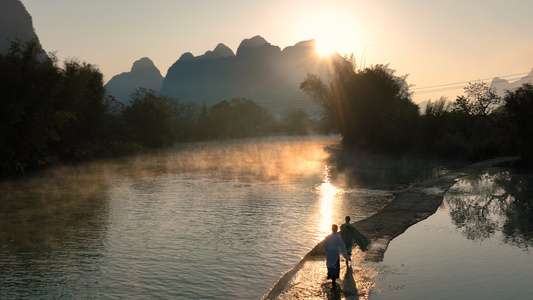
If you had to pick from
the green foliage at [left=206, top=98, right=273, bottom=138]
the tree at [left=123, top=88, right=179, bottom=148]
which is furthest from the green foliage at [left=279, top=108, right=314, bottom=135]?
the tree at [left=123, top=88, right=179, bottom=148]

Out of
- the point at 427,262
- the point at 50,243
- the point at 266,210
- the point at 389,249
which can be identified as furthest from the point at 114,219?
the point at 427,262

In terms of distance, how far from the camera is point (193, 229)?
19.2 meters

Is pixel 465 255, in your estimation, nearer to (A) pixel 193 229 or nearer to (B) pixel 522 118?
(A) pixel 193 229

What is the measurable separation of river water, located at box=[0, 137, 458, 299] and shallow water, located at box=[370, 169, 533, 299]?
3313 mm

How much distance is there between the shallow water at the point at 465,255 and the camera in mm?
10930

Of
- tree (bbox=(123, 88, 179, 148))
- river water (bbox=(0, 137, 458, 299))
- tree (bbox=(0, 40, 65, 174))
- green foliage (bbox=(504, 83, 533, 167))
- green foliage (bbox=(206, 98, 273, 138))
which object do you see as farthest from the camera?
green foliage (bbox=(206, 98, 273, 138))

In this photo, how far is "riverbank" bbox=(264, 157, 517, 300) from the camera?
10883mm

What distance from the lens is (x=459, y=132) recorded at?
5759cm

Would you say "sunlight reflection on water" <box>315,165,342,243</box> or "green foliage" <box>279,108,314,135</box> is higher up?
"green foliage" <box>279,108,314,135</box>

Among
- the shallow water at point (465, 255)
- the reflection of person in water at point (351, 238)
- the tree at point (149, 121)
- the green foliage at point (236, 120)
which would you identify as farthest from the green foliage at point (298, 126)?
the reflection of person in water at point (351, 238)

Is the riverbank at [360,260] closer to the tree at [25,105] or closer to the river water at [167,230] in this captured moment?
the river water at [167,230]

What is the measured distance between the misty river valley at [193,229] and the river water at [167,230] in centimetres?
5

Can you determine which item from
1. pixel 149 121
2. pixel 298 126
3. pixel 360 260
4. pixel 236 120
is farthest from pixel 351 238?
pixel 298 126

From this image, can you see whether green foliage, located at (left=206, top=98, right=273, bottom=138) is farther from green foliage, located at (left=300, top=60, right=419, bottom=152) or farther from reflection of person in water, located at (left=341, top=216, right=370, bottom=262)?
reflection of person in water, located at (left=341, top=216, right=370, bottom=262)
